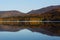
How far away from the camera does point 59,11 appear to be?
10262 centimetres

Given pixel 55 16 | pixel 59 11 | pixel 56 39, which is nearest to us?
pixel 56 39

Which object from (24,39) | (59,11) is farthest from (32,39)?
(59,11)

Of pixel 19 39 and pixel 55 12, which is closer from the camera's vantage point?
pixel 19 39

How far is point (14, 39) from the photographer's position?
14.5m

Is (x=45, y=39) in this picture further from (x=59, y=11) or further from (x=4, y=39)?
(x=59, y=11)

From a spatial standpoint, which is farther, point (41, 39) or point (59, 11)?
point (59, 11)

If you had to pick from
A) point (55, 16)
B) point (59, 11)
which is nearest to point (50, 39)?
point (55, 16)

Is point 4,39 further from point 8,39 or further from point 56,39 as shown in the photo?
point 56,39

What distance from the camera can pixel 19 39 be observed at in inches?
574

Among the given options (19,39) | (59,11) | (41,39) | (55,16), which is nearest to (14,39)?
(19,39)

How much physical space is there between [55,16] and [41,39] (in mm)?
80770

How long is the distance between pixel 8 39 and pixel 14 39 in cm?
45

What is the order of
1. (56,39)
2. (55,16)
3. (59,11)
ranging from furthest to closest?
1. (59,11)
2. (55,16)
3. (56,39)

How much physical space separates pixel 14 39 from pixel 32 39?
46.4 inches
